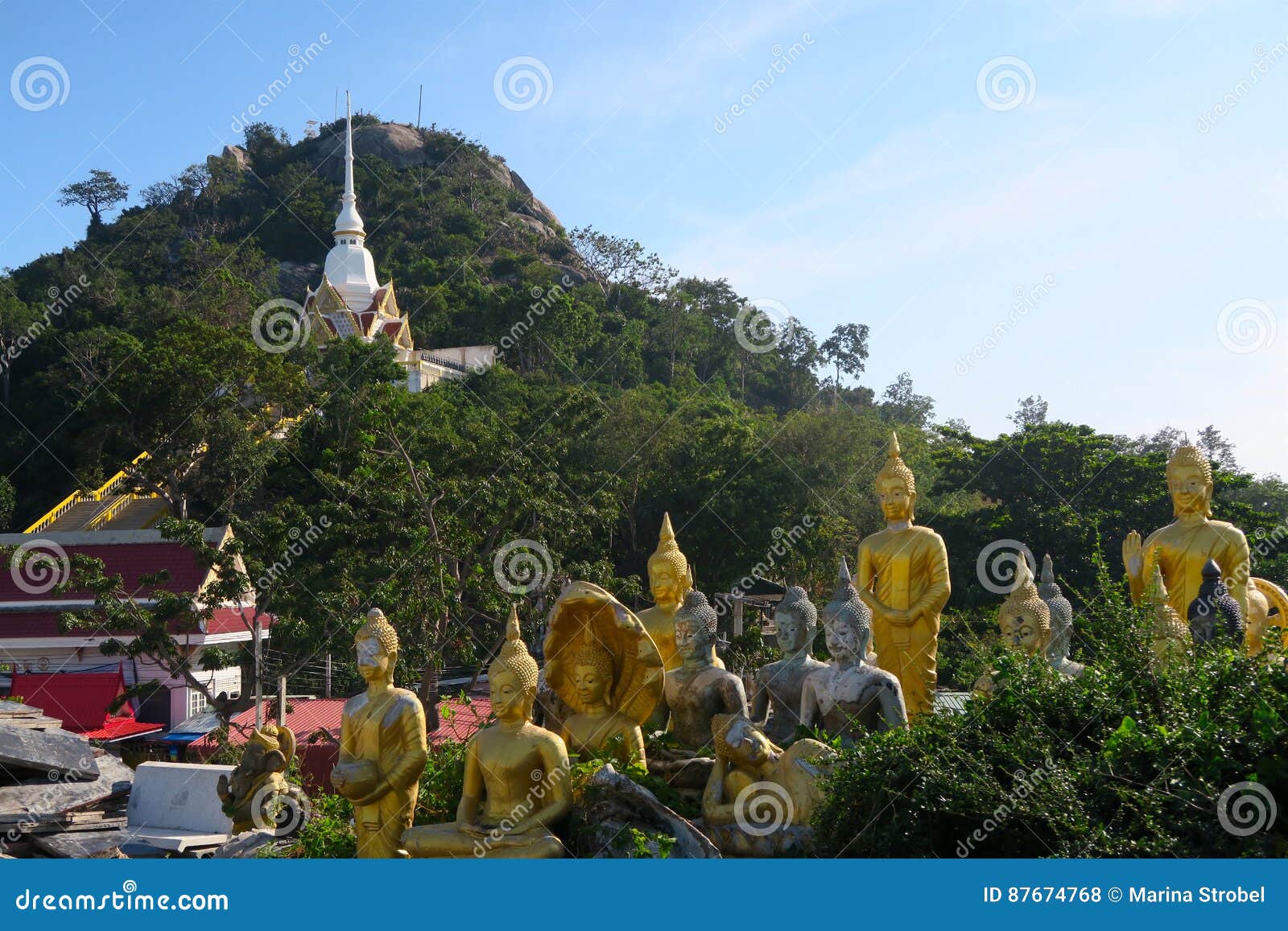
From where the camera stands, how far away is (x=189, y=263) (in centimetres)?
6400

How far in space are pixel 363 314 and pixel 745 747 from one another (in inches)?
2090

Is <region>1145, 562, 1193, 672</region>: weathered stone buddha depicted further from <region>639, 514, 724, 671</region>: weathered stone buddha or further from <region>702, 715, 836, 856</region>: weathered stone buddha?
<region>639, 514, 724, 671</region>: weathered stone buddha

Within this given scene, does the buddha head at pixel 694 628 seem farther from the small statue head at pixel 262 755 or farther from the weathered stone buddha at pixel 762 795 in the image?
the small statue head at pixel 262 755

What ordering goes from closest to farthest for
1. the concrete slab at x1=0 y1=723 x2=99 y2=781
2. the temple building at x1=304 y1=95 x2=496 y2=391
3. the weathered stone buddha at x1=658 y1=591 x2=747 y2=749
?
the weathered stone buddha at x1=658 y1=591 x2=747 y2=749 < the concrete slab at x1=0 y1=723 x2=99 y2=781 < the temple building at x1=304 y1=95 x2=496 y2=391

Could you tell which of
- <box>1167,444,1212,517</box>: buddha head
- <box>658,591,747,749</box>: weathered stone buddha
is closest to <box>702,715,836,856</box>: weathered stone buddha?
<box>658,591,747,749</box>: weathered stone buddha

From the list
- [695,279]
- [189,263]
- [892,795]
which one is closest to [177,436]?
[892,795]

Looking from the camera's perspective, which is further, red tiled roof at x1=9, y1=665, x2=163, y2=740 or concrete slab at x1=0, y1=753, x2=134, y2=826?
red tiled roof at x1=9, y1=665, x2=163, y2=740

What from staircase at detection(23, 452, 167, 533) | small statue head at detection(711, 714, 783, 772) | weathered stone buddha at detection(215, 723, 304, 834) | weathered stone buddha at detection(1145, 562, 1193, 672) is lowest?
weathered stone buddha at detection(215, 723, 304, 834)

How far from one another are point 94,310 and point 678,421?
23.9 metres

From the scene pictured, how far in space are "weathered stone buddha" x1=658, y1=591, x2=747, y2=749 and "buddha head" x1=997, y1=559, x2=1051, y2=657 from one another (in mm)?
2341

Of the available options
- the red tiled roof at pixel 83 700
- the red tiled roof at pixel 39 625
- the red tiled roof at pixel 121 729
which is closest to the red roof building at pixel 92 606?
the red tiled roof at pixel 39 625

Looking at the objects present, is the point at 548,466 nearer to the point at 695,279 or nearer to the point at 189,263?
the point at 189,263

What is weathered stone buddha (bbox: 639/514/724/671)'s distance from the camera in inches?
348

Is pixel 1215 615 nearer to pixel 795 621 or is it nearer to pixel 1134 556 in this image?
pixel 1134 556
